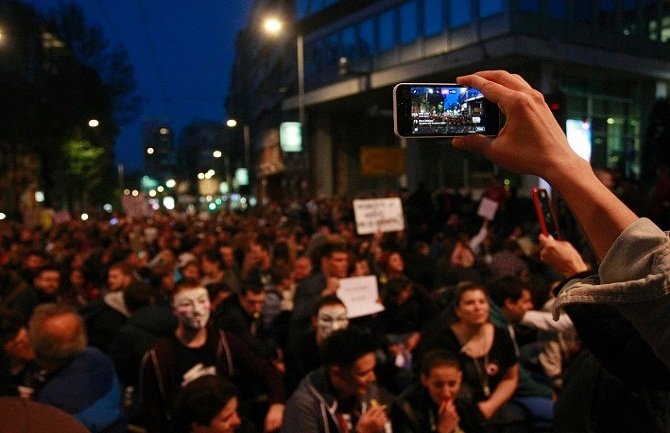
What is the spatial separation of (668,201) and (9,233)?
15.8m

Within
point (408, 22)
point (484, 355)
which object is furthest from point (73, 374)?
point (408, 22)

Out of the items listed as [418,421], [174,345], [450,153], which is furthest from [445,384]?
[450,153]

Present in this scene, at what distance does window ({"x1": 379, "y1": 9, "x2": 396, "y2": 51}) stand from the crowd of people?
19333mm

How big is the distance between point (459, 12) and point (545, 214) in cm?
2065

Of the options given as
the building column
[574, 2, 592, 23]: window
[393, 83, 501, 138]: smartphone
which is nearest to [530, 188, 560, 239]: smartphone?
[393, 83, 501, 138]: smartphone

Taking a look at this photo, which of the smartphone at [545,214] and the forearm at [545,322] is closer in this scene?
the smartphone at [545,214]

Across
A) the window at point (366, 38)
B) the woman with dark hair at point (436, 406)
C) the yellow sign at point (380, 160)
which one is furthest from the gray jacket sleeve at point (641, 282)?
the window at point (366, 38)

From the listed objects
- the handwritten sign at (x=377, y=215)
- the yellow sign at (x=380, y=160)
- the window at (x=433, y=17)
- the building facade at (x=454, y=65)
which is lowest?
the handwritten sign at (x=377, y=215)

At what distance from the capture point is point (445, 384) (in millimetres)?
3752

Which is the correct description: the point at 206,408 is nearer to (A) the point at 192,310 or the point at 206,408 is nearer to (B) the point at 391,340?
(A) the point at 192,310

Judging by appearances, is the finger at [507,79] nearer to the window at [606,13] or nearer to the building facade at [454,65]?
the building facade at [454,65]

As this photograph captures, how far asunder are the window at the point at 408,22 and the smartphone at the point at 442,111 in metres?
24.1

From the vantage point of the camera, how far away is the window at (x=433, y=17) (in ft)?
77.2

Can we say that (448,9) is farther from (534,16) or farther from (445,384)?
(445,384)
